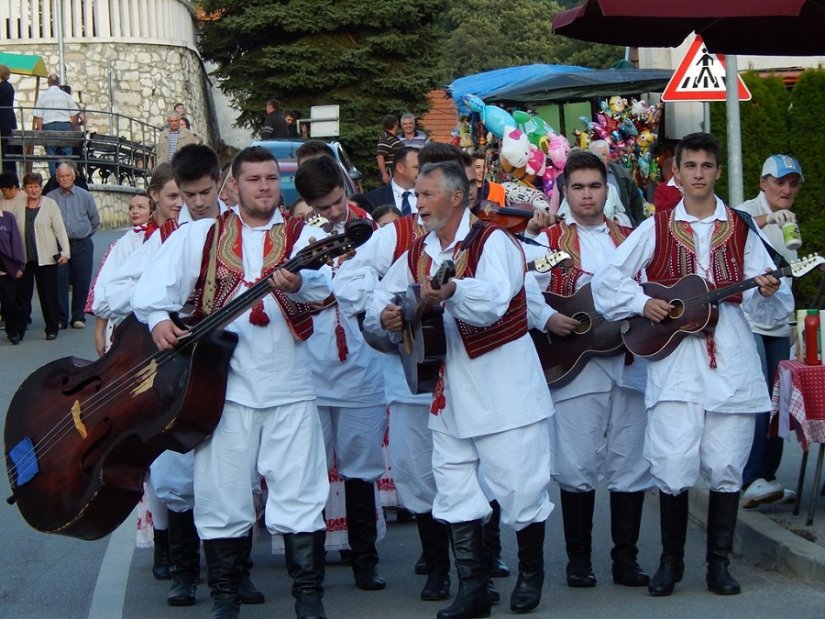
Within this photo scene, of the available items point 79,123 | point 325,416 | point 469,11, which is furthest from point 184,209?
point 469,11

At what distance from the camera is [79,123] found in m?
32.5

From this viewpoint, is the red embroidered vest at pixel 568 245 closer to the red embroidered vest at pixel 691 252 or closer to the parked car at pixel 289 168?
the red embroidered vest at pixel 691 252

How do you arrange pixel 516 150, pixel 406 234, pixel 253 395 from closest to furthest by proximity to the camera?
pixel 253 395 < pixel 406 234 < pixel 516 150

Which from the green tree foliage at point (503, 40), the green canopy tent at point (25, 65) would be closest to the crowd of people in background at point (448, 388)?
the green canopy tent at point (25, 65)

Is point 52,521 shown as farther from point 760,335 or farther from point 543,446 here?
point 760,335

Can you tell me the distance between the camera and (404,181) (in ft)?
31.4

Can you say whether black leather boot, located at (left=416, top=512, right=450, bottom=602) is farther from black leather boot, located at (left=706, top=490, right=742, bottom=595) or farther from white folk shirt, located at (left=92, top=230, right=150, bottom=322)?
white folk shirt, located at (left=92, top=230, right=150, bottom=322)

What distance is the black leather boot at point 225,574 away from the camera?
21.9 feet

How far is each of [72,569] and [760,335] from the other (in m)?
4.00

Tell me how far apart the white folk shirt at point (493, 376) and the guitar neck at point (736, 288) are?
844mm

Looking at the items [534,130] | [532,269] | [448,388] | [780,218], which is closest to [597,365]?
[532,269]

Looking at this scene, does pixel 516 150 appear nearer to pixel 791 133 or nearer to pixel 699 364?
pixel 791 133

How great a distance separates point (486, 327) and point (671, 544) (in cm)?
136

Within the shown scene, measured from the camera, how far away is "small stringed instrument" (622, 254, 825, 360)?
22.9 ft
